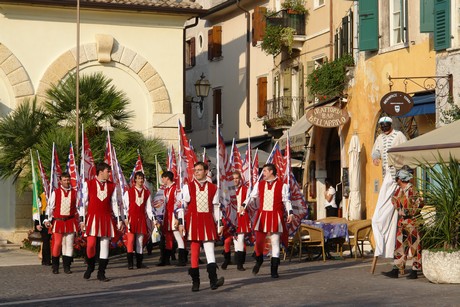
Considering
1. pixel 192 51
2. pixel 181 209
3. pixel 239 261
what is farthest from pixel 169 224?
pixel 192 51

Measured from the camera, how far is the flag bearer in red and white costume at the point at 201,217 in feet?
55.8

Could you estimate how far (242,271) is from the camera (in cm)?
2123

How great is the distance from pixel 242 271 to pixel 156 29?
44.6 ft

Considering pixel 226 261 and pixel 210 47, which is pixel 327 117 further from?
pixel 210 47

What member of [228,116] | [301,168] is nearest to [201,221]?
[301,168]

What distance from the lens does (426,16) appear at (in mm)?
26328

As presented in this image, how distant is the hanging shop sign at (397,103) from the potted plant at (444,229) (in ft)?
22.5

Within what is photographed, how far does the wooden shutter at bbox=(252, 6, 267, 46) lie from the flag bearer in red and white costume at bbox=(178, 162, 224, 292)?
25307 mm

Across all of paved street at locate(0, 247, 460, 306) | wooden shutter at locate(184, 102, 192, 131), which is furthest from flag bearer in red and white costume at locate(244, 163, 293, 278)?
wooden shutter at locate(184, 102, 192, 131)

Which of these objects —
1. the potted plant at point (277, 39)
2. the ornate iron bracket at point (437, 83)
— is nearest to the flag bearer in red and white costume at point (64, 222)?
the ornate iron bracket at point (437, 83)

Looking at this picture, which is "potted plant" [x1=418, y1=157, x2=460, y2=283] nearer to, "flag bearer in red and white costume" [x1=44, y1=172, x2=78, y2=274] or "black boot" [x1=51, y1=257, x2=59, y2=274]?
"flag bearer in red and white costume" [x1=44, y1=172, x2=78, y2=274]

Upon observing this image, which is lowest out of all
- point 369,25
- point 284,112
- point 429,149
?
point 429,149

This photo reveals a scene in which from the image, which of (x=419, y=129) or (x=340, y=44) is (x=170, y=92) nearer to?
(x=340, y=44)

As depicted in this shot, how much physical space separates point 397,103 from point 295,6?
52.8 feet
